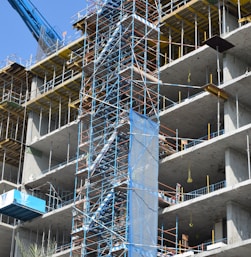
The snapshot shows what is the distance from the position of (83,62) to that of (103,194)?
1215cm

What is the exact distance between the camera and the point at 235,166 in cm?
4647

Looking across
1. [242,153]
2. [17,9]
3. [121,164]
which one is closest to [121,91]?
[121,164]

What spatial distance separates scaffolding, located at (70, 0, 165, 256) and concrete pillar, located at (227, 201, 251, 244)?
14.7 feet

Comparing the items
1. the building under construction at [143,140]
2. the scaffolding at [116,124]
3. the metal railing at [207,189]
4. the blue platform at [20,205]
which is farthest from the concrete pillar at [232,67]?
the blue platform at [20,205]

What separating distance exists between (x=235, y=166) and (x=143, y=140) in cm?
603

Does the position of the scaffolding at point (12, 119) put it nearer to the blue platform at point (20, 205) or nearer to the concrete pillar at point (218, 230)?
the blue platform at point (20, 205)

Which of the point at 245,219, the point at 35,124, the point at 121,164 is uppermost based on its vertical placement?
the point at 35,124

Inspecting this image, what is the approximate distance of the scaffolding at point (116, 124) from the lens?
46.4 m

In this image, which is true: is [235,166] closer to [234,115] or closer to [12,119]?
[234,115]

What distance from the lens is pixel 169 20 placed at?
53.5 metres

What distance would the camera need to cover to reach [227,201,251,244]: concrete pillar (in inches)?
1724

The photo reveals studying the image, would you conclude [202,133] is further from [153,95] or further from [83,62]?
[83,62]

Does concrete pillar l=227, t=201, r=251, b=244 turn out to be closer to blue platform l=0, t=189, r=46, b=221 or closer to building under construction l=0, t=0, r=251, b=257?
building under construction l=0, t=0, r=251, b=257

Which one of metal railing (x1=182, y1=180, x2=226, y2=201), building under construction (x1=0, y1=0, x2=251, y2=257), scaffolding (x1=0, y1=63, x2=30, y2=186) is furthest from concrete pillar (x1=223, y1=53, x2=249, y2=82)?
scaffolding (x1=0, y1=63, x2=30, y2=186)
